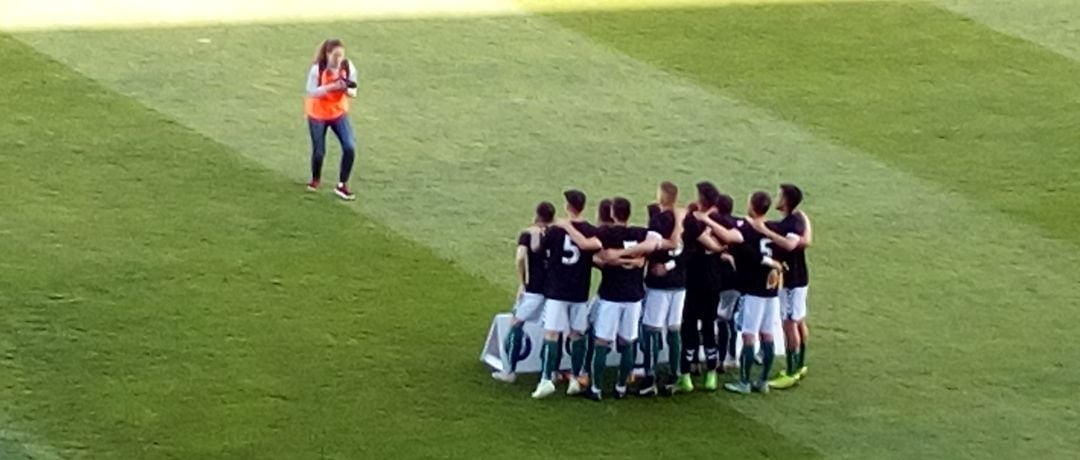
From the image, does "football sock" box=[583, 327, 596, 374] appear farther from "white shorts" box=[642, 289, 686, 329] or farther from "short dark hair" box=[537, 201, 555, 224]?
Answer: "short dark hair" box=[537, 201, 555, 224]

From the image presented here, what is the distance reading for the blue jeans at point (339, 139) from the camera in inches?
720

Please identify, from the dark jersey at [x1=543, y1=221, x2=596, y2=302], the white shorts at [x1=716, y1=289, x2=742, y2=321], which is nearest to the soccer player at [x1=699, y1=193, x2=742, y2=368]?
the white shorts at [x1=716, y1=289, x2=742, y2=321]

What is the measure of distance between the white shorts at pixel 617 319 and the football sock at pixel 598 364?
11 centimetres

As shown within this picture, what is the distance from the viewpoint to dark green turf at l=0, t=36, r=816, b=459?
45.9 feet

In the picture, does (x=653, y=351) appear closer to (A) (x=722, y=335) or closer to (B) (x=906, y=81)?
(A) (x=722, y=335)

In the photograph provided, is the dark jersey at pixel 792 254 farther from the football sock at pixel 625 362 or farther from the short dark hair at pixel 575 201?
the short dark hair at pixel 575 201

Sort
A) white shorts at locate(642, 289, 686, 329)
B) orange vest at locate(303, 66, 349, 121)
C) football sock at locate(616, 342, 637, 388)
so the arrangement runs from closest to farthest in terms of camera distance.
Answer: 1. white shorts at locate(642, 289, 686, 329)
2. football sock at locate(616, 342, 637, 388)
3. orange vest at locate(303, 66, 349, 121)

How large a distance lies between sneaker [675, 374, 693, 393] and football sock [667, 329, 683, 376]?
57 millimetres

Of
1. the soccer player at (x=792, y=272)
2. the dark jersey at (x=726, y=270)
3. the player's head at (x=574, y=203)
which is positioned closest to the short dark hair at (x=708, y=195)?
the dark jersey at (x=726, y=270)

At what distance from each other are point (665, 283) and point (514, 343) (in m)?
1.24

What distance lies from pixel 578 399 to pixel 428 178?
5157 millimetres

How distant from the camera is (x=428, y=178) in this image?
19.4 m

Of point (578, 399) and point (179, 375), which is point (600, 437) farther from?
point (179, 375)

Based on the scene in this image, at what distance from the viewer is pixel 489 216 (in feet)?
60.5
